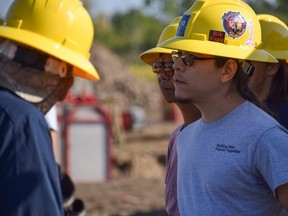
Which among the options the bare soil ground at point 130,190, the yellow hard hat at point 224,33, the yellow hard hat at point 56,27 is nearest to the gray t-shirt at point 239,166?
the yellow hard hat at point 224,33

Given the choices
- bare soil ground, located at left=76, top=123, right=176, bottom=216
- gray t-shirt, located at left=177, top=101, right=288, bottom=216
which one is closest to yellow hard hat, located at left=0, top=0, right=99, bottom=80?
gray t-shirt, located at left=177, top=101, right=288, bottom=216

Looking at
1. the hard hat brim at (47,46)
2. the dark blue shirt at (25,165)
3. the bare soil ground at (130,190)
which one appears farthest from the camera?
the bare soil ground at (130,190)

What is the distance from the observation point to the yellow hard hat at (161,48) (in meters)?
4.33

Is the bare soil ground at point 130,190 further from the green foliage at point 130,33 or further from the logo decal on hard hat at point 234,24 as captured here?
the green foliage at point 130,33

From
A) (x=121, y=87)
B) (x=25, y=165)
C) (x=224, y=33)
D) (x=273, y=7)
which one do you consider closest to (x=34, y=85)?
(x=25, y=165)

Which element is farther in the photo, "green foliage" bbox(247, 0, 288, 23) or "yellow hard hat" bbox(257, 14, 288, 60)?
"green foliage" bbox(247, 0, 288, 23)

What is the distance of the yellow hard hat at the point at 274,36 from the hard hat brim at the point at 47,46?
1.45 m

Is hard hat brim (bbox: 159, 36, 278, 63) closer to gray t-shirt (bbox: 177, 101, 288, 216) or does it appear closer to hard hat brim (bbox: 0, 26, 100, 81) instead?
gray t-shirt (bbox: 177, 101, 288, 216)

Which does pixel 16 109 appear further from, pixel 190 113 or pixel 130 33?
pixel 130 33

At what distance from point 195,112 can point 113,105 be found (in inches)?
783

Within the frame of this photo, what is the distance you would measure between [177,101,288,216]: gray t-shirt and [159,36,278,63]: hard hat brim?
22 cm

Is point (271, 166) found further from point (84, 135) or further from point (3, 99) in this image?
point (84, 135)

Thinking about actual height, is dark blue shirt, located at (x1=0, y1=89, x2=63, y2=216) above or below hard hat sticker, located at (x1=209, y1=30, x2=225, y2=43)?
below

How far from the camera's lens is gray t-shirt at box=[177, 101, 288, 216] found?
3.20 m
